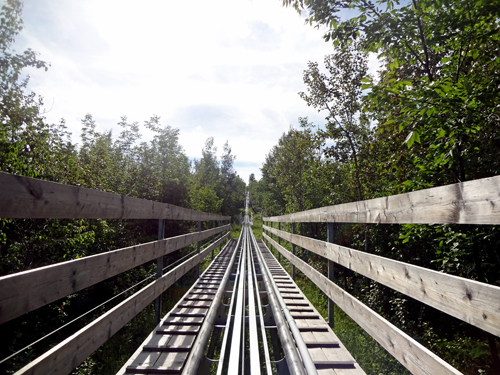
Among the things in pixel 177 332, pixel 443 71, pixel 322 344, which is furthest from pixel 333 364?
pixel 443 71

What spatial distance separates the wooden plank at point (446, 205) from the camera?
112 cm

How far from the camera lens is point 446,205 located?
1362 mm

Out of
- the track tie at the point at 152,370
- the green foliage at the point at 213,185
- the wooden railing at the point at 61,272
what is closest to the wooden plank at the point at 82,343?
the wooden railing at the point at 61,272

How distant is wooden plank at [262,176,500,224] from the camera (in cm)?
112

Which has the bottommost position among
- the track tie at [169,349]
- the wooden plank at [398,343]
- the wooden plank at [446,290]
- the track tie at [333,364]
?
the track tie at [333,364]

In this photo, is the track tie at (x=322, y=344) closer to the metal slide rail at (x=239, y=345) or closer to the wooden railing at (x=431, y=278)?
the metal slide rail at (x=239, y=345)

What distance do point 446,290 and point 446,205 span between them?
379 millimetres

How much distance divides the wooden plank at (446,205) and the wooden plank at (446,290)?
0.84 feet

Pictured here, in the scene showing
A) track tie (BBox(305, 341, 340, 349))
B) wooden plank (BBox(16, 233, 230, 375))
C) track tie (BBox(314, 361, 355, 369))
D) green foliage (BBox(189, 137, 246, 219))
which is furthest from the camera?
green foliage (BBox(189, 137, 246, 219))

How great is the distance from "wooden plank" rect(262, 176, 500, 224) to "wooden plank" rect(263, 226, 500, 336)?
255mm

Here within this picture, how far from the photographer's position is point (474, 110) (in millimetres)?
2627

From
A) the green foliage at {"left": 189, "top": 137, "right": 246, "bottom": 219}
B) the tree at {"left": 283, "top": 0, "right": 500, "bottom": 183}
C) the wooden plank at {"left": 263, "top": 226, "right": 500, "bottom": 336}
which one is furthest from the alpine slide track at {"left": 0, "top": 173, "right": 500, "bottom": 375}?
the green foliage at {"left": 189, "top": 137, "right": 246, "bottom": 219}

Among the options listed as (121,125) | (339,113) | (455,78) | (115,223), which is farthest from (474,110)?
(121,125)

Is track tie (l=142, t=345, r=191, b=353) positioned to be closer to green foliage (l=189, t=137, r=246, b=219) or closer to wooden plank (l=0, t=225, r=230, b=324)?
wooden plank (l=0, t=225, r=230, b=324)
